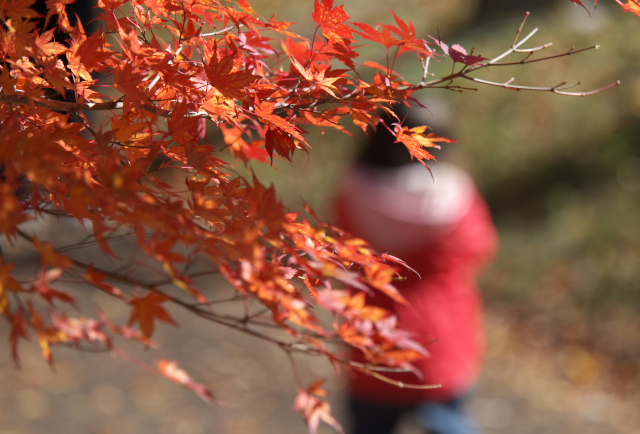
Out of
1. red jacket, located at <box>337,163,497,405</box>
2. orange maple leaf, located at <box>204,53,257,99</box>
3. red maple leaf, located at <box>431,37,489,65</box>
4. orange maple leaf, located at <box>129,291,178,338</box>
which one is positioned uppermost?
red maple leaf, located at <box>431,37,489,65</box>

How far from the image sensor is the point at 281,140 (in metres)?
1.10

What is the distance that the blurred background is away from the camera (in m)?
3.88

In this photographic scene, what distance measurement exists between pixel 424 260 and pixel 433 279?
0.09 m

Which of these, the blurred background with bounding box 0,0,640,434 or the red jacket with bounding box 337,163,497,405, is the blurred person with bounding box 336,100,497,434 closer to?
the red jacket with bounding box 337,163,497,405

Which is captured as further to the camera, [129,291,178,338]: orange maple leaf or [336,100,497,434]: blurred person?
[336,100,497,434]: blurred person

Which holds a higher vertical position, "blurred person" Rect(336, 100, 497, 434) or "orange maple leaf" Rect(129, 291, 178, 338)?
"orange maple leaf" Rect(129, 291, 178, 338)

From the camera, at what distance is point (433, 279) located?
269cm

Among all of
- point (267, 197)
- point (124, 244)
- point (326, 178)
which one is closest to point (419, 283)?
point (267, 197)

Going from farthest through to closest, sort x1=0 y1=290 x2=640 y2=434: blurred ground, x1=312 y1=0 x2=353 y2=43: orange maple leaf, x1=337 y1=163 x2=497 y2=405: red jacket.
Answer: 1. x1=0 y1=290 x2=640 y2=434: blurred ground
2. x1=337 y1=163 x2=497 y2=405: red jacket
3. x1=312 y1=0 x2=353 y2=43: orange maple leaf

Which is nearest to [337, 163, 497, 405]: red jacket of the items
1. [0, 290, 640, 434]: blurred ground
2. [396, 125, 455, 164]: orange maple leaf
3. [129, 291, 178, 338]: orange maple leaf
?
[0, 290, 640, 434]: blurred ground

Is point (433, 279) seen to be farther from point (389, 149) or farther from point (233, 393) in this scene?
point (233, 393)

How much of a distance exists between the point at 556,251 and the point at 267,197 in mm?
4515

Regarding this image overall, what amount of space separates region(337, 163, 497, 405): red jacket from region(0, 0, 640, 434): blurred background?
24.8 inches

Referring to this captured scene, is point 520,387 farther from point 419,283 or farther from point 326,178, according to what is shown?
point 326,178
